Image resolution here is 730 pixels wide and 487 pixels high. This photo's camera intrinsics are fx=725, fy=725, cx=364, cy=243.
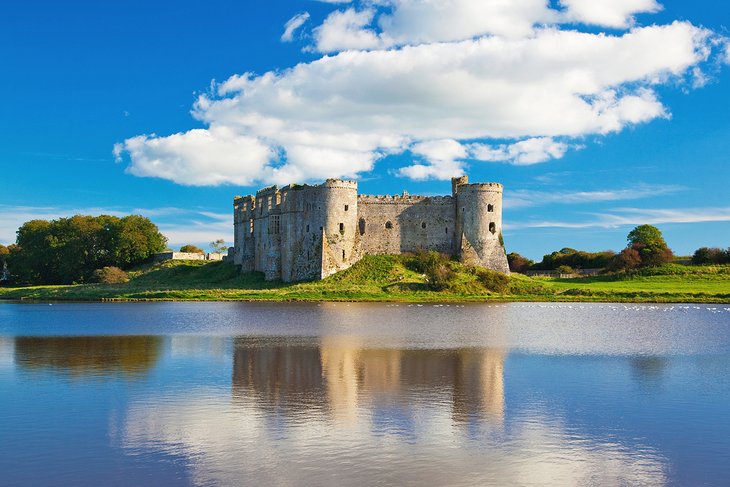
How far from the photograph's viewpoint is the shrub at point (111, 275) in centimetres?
7825

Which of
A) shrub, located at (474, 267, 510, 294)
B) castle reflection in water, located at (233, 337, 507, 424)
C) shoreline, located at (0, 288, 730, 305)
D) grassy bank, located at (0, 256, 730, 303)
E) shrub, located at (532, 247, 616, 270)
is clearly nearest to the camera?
castle reflection in water, located at (233, 337, 507, 424)

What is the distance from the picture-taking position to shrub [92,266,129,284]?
78.2 metres

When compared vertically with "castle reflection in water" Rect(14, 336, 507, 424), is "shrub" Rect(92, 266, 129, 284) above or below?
above

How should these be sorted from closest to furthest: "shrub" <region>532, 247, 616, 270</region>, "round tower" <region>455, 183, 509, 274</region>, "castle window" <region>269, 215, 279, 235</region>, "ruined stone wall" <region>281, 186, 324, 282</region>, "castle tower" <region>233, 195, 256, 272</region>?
"ruined stone wall" <region>281, 186, 324, 282</region>, "round tower" <region>455, 183, 509, 274</region>, "castle window" <region>269, 215, 279, 235</region>, "castle tower" <region>233, 195, 256, 272</region>, "shrub" <region>532, 247, 616, 270</region>

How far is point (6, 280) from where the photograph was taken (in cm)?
10062

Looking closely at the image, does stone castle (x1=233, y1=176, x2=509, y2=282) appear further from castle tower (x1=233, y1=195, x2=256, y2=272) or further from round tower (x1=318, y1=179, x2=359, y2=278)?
castle tower (x1=233, y1=195, x2=256, y2=272)

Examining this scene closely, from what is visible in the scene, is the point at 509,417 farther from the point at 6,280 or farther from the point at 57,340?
the point at 6,280

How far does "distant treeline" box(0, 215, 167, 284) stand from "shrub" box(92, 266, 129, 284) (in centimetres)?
531

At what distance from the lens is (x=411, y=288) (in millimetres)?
61656

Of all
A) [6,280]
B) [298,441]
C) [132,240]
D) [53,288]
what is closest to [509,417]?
[298,441]

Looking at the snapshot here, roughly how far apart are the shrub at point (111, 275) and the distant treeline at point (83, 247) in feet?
17.4

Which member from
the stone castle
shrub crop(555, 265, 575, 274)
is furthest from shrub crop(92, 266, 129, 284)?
shrub crop(555, 265, 575, 274)

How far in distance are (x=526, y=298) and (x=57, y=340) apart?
38.8 m

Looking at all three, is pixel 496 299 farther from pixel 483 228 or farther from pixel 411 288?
pixel 483 228
